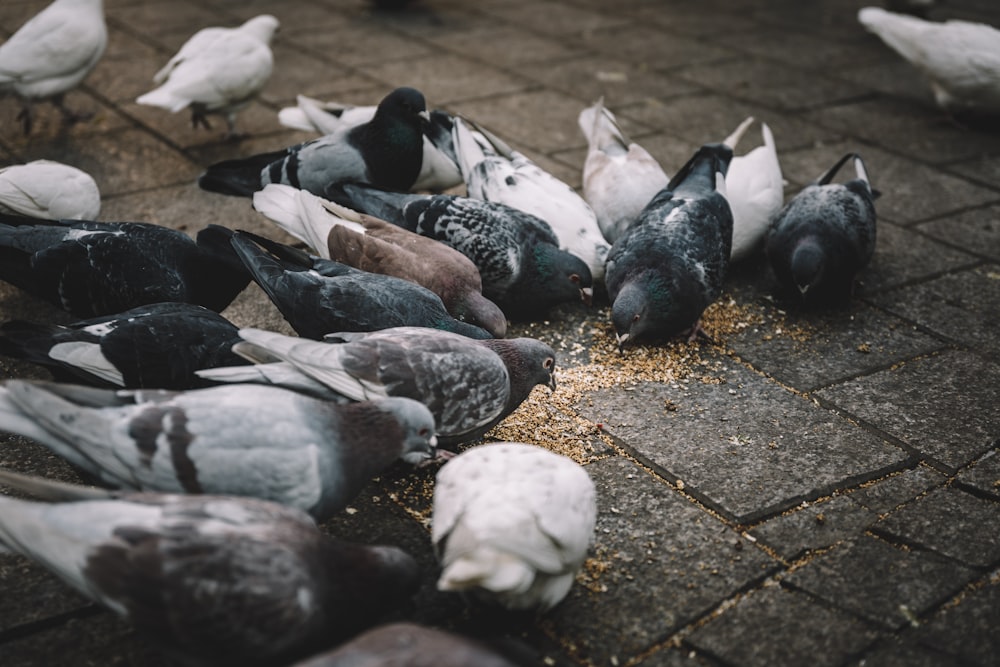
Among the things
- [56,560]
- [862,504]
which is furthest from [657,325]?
[56,560]

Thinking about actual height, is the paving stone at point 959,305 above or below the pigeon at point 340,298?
below

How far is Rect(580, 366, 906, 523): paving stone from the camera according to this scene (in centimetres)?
304

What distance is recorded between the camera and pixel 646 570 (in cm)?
267

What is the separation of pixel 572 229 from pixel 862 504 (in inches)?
76.3

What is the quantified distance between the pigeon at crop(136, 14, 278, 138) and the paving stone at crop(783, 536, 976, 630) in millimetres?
4351

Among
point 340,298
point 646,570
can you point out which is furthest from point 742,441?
point 340,298

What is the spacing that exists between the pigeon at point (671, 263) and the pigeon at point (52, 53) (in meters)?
3.71

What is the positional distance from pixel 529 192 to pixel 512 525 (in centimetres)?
257

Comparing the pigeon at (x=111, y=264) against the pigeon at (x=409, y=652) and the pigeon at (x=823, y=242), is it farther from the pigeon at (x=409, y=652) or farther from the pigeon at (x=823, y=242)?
the pigeon at (x=823, y=242)

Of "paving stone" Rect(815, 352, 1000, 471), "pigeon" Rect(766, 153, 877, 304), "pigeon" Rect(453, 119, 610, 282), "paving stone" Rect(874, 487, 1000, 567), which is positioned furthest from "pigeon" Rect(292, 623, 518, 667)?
"pigeon" Rect(766, 153, 877, 304)

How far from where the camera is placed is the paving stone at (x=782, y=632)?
2357 mm

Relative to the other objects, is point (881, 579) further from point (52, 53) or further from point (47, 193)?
point (52, 53)

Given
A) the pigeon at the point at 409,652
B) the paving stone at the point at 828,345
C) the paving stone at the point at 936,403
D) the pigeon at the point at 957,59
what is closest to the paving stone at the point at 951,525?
the paving stone at the point at 936,403

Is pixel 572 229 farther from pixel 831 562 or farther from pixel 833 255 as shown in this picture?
pixel 831 562
